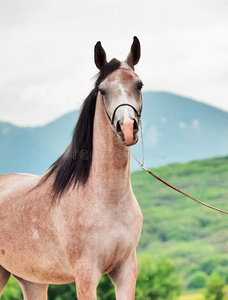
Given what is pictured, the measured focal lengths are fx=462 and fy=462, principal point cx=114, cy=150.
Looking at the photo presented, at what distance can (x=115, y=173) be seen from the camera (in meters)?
3.71

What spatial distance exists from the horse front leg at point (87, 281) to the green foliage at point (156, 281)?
25.6ft

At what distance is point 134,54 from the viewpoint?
3.77 metres

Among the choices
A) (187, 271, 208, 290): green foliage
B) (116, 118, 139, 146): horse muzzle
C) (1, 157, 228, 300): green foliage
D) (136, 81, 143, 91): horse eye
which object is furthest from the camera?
(187, 271, 208, 290): green foliage

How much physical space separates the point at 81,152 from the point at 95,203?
456mm

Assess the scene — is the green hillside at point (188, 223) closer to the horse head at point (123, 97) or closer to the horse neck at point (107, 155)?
the horse neck at point (107, 155)

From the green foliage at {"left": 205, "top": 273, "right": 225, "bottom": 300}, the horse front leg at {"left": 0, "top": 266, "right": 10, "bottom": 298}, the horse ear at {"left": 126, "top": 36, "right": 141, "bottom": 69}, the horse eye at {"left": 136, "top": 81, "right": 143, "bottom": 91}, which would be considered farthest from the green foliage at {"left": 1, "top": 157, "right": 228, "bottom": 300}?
the horse eye at {"left": 136, "top": 81, "right": 143, "bottom": 91}

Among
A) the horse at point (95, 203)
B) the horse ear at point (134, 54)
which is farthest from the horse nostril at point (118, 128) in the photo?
the horse ear at point (134, 54)

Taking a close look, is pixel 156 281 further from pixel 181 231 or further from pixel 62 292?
pixel 181 231

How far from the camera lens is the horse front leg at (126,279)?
149 inches

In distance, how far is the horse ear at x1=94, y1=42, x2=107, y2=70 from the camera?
11.7 ft

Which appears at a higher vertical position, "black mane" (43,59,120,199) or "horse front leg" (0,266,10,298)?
"black mane" (43,59,120,199)

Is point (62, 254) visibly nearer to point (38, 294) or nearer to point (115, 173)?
point (115, 173)

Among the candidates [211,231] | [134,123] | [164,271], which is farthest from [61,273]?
[211,231]

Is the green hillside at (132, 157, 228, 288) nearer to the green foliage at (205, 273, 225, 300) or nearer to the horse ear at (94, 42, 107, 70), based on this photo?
the green foliage at (205, 273, 225, 300)
